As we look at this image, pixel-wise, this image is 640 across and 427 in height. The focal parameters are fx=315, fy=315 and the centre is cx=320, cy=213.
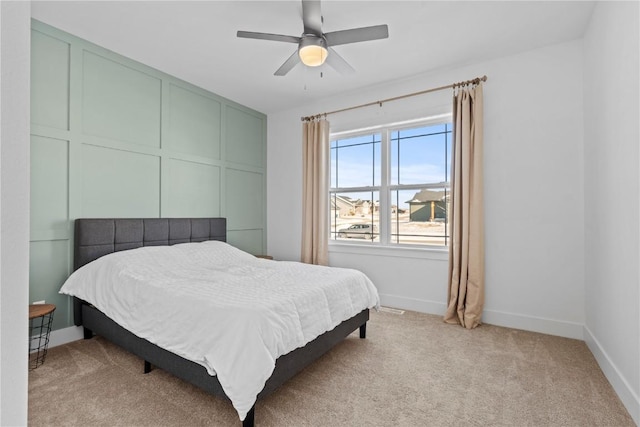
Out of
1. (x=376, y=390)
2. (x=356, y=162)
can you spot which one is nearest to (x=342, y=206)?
(x=356, y=162)

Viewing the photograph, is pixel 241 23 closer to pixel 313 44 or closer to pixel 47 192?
pixel 313 44

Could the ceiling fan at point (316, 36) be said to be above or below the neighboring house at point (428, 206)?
above

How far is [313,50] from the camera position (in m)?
2.42

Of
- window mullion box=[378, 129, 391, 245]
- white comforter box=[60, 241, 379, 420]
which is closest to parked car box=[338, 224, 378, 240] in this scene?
window mullion box=[378, 129, 391, 245]

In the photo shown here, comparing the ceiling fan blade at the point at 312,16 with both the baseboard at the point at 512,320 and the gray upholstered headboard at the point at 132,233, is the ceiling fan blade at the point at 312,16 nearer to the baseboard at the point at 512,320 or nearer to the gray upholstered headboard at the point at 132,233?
the gray upholstered headboard at the point at 132,233

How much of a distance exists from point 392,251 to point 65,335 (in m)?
3.47

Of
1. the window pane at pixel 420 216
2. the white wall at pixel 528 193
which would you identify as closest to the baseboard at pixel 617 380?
the white wall at pixel 528 193

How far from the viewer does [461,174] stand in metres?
3.41

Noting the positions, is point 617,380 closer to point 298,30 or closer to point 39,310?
point 298,30

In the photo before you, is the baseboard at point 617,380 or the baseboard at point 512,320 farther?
the baseboard at point 512,320

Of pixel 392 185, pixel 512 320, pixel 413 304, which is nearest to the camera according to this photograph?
pixel 512 320

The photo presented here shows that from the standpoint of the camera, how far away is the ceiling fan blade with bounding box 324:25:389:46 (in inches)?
87.5

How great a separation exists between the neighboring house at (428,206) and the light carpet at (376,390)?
1.51 m

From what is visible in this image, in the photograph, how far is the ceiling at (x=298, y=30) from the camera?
251cm
